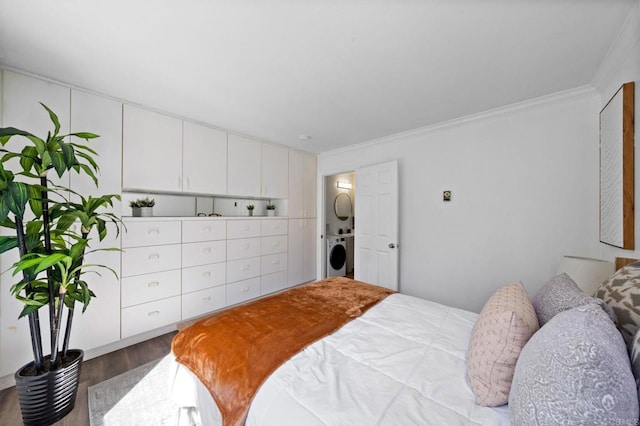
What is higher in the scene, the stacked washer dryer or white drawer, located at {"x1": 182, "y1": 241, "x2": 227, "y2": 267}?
white drawer, located at {"x1": 182, "y1": 241, "x2": 227, "y2": 267}

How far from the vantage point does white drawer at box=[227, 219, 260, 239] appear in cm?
314

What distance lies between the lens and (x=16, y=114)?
1.85 m

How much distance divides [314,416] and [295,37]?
1.95 meters

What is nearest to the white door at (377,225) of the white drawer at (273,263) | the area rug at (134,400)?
the white drawer at (273,263)

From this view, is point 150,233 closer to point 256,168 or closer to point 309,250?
point 256,168

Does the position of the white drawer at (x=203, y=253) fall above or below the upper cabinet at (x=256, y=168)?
below

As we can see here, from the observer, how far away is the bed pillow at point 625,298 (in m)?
0.84

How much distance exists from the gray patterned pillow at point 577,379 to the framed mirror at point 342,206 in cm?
435

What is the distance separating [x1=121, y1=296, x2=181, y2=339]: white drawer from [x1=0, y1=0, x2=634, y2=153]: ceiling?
2083mm

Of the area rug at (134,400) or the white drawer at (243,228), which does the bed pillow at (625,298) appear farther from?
the white drawer at (243,228)

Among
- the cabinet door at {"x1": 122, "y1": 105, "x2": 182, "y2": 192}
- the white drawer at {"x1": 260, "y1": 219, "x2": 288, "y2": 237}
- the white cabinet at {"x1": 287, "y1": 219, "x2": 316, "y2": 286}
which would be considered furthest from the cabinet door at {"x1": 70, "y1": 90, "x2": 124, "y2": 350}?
the white cabinet at {"x1": 287, "y1": 219, "x2": 316, "y2": 286}

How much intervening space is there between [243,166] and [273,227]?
99cm

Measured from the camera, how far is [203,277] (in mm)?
2885

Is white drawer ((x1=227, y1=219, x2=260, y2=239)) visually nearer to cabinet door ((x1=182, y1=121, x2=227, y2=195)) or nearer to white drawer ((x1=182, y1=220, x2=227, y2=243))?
white drawer ((x1=182, y1=220, x2=227, y2=243))
